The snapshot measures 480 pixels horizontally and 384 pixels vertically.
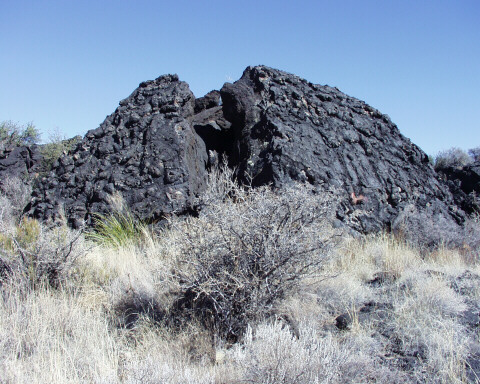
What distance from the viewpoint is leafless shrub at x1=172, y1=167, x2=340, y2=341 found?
3904 mm

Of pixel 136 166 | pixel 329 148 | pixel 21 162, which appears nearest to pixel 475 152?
pixel 329 148

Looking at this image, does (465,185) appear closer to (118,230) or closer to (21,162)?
(118,230)

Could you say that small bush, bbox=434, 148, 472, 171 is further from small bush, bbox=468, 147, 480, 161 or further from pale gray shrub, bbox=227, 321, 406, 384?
pale gray shrub, bbox=227, 321, 406, 384

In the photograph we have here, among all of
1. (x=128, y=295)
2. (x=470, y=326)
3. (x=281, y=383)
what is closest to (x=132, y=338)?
(x=128, y=295)

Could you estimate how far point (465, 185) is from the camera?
37.9 feet

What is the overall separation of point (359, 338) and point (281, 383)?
135 cm

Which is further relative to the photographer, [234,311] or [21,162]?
[21,162]

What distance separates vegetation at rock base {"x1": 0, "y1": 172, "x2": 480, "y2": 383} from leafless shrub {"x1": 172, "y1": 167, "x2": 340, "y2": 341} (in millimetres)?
14

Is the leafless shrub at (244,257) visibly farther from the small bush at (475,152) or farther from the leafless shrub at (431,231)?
the small bush at (475,152)

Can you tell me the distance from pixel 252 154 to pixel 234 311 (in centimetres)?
478

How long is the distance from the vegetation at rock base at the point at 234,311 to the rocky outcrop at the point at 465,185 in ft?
Result: 17.5

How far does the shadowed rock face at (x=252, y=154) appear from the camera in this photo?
7.64 meters

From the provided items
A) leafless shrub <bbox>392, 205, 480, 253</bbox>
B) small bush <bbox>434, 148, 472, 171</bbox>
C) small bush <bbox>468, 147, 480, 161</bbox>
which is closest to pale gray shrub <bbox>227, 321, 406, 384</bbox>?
leafless shrub <bbox>392, 205, 480, 253</bbox>

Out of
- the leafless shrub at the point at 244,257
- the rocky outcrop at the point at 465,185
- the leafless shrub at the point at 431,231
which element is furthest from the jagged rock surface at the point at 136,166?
the rocky outcrop at the point at 465,185
